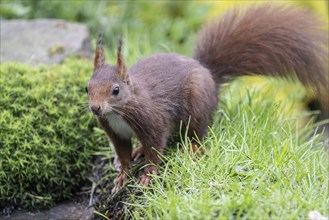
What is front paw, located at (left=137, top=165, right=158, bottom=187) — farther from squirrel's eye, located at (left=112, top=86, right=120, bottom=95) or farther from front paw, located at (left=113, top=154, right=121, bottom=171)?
squirrel's eye, located at (left=112, top=86, right=120, bottom=95)

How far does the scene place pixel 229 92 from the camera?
5.30m

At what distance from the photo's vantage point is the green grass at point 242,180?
9.98 feet

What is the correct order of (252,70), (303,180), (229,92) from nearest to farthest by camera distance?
(303,180) → (252,70) → (229,92)

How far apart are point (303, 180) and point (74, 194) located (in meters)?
2.02

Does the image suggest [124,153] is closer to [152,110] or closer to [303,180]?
[152,110]

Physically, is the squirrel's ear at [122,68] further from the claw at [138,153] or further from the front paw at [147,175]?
the claw at [138,153]

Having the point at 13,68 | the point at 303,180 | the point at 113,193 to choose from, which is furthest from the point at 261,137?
the point at 13,68

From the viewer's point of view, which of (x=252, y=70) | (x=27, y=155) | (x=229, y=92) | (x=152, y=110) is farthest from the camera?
(x=229, y=92)

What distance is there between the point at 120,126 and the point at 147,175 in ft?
1.22

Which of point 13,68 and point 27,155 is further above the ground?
point 13,68

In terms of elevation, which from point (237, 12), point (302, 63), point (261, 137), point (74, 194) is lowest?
point (74, 194)

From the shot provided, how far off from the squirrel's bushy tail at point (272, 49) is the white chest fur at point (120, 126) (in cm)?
104

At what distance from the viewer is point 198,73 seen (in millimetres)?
4480

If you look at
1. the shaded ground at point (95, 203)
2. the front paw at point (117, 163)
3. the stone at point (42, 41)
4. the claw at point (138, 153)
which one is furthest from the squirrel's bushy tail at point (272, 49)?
the stone at point (42, 41)
